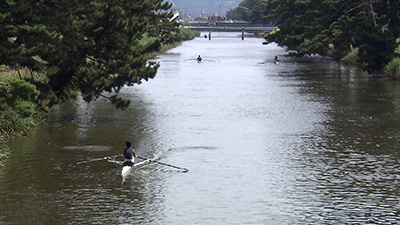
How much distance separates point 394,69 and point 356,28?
893cm

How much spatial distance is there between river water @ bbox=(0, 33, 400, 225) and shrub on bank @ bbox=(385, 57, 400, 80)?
8415 mm

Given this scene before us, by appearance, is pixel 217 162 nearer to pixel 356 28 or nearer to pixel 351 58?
pixel 356 28

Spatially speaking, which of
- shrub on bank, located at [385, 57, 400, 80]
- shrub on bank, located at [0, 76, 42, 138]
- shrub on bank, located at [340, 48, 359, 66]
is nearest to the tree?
shrub on bank, located at [0, 76, 42, 138]

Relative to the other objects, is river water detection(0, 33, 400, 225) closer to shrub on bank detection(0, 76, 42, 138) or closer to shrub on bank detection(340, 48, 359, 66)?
shrub on bank detection(0, 76, 42, 138)

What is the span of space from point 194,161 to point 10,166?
7.69 m

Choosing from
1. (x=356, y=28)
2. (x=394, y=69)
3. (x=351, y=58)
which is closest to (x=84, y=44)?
(x=394, y=69)

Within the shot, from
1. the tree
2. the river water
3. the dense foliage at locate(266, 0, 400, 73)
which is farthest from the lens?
the dense foliage at locate(266, 0, 400, 73)

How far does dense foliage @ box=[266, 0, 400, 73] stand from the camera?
218 ft

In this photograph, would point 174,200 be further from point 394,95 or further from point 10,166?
point 394,95

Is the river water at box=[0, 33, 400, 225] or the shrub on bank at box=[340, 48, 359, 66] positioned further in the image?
the shrub on bank at box=[340, 48, 359, 66]

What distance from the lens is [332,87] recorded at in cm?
6088

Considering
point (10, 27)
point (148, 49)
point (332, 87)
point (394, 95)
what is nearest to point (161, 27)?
point (332, 87)

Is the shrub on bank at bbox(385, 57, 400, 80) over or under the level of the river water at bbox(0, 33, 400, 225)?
over

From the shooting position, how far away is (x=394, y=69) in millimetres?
65500
